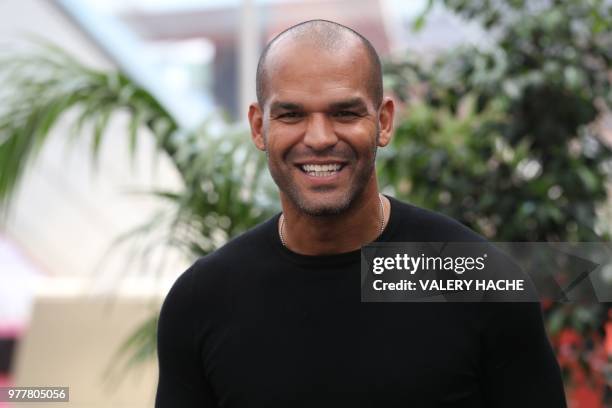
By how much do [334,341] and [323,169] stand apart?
0.70 feet

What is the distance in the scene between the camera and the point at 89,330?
14.4 feet

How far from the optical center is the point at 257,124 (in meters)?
1.22

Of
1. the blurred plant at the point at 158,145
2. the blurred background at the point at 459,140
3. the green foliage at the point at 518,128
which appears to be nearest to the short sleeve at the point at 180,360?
the blurred background at the point at 459,140

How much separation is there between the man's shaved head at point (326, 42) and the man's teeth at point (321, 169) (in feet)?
0.32

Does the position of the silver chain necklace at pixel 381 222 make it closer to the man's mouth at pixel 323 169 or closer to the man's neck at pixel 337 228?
the man's neck at pixel 337 228

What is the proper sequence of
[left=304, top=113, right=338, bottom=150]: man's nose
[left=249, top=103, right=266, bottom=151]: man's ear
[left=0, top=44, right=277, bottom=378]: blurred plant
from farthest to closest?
[left=0, top=44, right=277, bottom=378]: blurred plant
[left=249, top=103, right=266, bottom=151]: man's ear
[left=304, top=113, right=338, bottom=150]: man's nose

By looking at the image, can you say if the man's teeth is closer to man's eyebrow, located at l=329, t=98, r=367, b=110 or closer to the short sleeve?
man's eyebrow, located at l=329, t=98, r=367, b=110

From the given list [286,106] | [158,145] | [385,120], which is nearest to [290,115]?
→ [286,106]

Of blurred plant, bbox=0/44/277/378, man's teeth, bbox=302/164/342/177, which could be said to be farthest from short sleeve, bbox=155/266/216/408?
blurred plant, bbox=0/44/277/378

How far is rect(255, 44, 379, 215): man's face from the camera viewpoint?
3.64 feet

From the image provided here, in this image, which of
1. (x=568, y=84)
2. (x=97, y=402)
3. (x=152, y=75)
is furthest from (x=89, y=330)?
(x=568, y=84)

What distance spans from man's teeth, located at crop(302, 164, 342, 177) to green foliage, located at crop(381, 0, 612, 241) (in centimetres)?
145

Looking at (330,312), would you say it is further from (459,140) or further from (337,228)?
(459,140)

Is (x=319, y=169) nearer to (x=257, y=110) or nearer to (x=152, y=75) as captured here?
(x=257, y=110)
